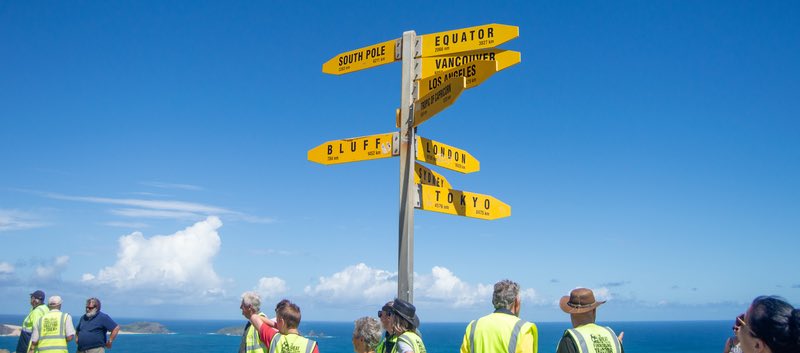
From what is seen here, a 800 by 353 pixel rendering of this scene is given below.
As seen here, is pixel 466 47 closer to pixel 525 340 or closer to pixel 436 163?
pixel 436 163

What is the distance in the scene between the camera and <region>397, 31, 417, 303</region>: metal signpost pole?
5039 mm

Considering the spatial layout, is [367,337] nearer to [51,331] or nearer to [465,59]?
[465,59]

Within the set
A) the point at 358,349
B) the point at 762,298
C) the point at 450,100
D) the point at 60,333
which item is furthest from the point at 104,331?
the point at 762,298

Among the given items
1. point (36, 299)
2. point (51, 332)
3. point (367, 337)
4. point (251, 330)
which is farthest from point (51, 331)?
point (367, 337)

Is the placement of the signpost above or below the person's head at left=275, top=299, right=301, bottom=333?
above

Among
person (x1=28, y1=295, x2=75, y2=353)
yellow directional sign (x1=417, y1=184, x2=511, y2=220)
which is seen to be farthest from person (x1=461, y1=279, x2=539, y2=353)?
person (x1=28, y1=295, x2=75, y2=353)

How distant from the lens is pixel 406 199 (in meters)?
5.15

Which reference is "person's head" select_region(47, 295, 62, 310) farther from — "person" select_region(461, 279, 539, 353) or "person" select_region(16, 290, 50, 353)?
"person" select_region(461, 279, 539, 353)

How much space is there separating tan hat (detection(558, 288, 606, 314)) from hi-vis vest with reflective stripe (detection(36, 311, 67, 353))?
7572mm

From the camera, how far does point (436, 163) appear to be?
5.61m

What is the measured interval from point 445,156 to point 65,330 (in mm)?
6672

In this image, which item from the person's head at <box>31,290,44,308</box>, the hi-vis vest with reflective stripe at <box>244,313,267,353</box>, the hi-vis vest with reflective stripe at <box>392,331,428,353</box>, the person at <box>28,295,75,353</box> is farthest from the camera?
the person's head at <box>31,290,44,308</box>

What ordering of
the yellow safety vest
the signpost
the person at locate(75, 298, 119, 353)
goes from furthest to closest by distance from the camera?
1. the person at locate(75, 298, 119, 353)
2. the signpost
3. the yellow safety vest

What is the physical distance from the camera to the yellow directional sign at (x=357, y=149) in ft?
17.6
